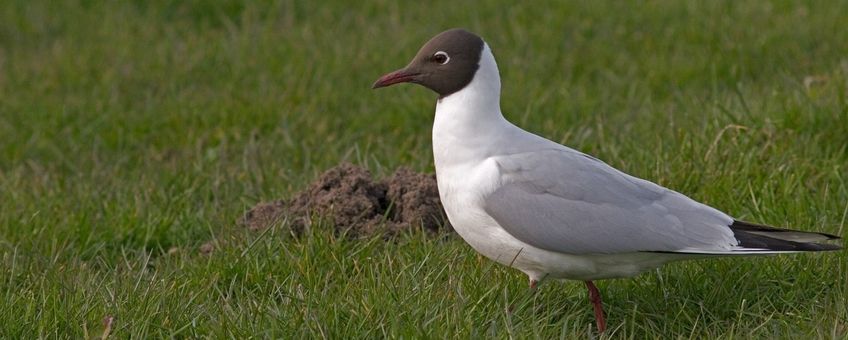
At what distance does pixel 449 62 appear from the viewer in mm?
4746

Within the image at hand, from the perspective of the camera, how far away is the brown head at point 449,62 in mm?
4730

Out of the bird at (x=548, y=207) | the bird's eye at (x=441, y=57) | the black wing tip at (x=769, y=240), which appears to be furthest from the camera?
the bird's eye at (x=441, y=57)

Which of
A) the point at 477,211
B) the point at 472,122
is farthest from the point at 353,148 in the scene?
the point at 477,211

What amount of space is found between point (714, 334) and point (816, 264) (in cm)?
69

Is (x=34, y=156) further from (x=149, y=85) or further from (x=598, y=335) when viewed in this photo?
(x=598, y=335)

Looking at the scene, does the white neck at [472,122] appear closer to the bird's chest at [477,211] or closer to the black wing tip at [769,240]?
the bird's chest at [477,211]

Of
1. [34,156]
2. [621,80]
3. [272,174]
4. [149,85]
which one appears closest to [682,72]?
[621,80]

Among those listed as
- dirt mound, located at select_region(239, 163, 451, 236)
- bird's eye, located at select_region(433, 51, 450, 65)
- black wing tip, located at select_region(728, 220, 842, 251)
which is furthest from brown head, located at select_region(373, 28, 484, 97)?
black wing tip, located at select_region(728, 220, 842, 251)

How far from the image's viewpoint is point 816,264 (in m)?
4.85

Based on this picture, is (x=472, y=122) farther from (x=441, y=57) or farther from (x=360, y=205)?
(x=360, y=205)

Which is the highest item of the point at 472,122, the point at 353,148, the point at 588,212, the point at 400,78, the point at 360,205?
the point at 400,78

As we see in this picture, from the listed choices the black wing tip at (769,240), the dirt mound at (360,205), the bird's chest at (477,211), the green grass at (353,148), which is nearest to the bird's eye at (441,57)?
the bird's chest at (477,211)

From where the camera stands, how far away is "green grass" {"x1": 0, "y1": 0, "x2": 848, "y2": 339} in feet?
14.6

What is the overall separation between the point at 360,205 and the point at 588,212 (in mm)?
1372
